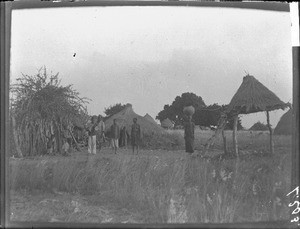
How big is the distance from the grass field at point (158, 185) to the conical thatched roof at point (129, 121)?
0.15m

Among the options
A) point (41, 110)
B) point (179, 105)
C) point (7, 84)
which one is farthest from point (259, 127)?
point (7, 84)

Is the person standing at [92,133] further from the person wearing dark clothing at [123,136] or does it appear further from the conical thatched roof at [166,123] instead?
the conical thatched roof at [166,123]

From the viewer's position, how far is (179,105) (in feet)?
9.46

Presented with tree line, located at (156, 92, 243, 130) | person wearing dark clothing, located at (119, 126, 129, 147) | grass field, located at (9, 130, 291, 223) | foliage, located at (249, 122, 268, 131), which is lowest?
grass field, located at (9, 130, 291, 223)

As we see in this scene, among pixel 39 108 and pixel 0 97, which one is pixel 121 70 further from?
pixel 0 97

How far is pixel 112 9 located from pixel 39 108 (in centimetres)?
93

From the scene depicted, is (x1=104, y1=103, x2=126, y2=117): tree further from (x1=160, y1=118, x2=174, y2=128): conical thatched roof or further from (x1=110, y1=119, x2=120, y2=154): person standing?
(x1=160, y1=118, x2=174, y2=128): conical thatched roof

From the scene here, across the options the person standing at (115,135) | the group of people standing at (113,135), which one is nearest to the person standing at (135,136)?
the group of people standing at (113,135)

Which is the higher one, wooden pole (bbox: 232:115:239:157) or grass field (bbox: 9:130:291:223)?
wooden pole (bbox: 232:115:239:157)

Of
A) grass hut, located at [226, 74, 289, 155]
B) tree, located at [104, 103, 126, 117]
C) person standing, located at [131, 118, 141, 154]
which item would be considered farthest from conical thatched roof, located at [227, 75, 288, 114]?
tree, located at [104, 103, 126, 117]

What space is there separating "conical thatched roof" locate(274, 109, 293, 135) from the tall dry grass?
0.19 m

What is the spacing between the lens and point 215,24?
2939 millimetres

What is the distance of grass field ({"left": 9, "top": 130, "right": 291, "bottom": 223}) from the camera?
2.87 metres

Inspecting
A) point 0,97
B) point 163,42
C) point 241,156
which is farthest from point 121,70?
point 241,156
